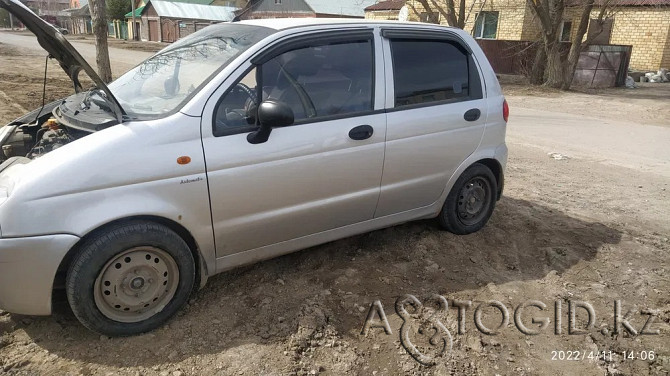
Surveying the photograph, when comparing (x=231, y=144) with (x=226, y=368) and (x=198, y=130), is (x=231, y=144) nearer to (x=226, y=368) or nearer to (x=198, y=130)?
(x=198, y=130)

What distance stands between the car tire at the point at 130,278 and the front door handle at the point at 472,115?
2.55 metres

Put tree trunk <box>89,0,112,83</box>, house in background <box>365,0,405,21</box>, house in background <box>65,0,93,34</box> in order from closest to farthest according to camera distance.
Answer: tree trunk <box>89,0,112,83</box> → house in background <box>365,0,405,21</box> → house in background <box>65,0,93,34</box>

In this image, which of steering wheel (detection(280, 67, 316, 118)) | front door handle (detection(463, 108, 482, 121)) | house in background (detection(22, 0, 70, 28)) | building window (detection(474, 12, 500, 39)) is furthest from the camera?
house in background (detection(22, 0, 70, 28))

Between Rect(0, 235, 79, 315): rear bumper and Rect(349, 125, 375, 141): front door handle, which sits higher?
Rect(349, 125, 375, 141): front door handle

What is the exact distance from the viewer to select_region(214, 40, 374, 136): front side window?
322 centimetres

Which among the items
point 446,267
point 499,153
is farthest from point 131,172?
point 499,153

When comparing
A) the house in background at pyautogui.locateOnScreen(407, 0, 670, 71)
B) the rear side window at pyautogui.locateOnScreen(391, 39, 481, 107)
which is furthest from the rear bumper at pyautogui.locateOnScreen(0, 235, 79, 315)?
the house in background at pyautogui.locateOnScreen(407, 0, 670, 71)

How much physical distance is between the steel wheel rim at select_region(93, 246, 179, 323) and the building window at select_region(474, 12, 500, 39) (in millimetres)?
28102

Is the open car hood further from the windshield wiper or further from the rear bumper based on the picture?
the rear bumper

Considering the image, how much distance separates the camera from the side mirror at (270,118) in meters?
3.07

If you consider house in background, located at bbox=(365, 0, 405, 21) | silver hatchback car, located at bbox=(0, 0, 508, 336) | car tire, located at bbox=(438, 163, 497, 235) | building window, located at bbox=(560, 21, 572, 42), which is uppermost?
house in background, located at bbox=(365, 0, 405, 21)

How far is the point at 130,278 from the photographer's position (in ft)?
9.70

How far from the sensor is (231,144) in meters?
3.10

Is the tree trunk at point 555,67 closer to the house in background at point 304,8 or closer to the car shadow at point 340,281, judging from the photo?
the car shadow at point 340,281
